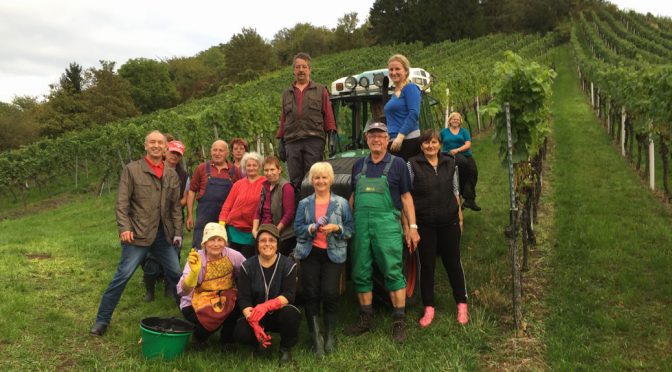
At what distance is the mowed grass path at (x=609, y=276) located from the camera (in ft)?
13.4

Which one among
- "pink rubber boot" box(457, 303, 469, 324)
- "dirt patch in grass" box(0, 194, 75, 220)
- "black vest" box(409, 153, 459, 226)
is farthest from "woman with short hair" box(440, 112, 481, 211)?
"dirt patch in grass" box(0, 194, 75, 220)

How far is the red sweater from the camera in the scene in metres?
5.11

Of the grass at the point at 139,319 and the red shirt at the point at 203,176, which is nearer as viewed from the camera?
the grass at the point at 139,319

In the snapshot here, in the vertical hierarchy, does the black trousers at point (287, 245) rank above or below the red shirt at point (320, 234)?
below

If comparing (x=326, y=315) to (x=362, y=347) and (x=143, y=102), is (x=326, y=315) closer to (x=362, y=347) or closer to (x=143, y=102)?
(x=362, y=347)

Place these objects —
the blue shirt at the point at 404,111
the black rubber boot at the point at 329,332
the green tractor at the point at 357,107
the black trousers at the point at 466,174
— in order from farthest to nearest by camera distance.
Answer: the black trousers at the point at 466,174 → the green tractor at the point at 357,107 → the blue shirt at the point at 404,111 → the black rubber boot at the point at 329,332

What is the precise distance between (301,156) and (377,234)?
1.79 metres

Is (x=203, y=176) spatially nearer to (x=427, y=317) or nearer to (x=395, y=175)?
A: (x=395, y=175)

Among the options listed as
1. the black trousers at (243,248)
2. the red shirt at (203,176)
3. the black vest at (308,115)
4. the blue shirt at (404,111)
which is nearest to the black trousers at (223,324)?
the black trousers at (243,248)

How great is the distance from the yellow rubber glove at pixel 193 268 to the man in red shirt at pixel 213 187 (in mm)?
1522

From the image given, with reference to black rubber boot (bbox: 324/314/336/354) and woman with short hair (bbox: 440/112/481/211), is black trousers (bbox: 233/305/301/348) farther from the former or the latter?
woman with short hair (bbox: 440/112/481/211)

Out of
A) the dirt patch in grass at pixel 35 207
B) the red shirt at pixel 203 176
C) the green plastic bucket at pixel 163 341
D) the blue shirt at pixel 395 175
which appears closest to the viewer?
the green plastic bucket at pixel 163 341

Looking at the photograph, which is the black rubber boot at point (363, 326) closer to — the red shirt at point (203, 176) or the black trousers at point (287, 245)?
the black trousers at point (287, 245)

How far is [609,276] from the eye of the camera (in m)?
5.66
